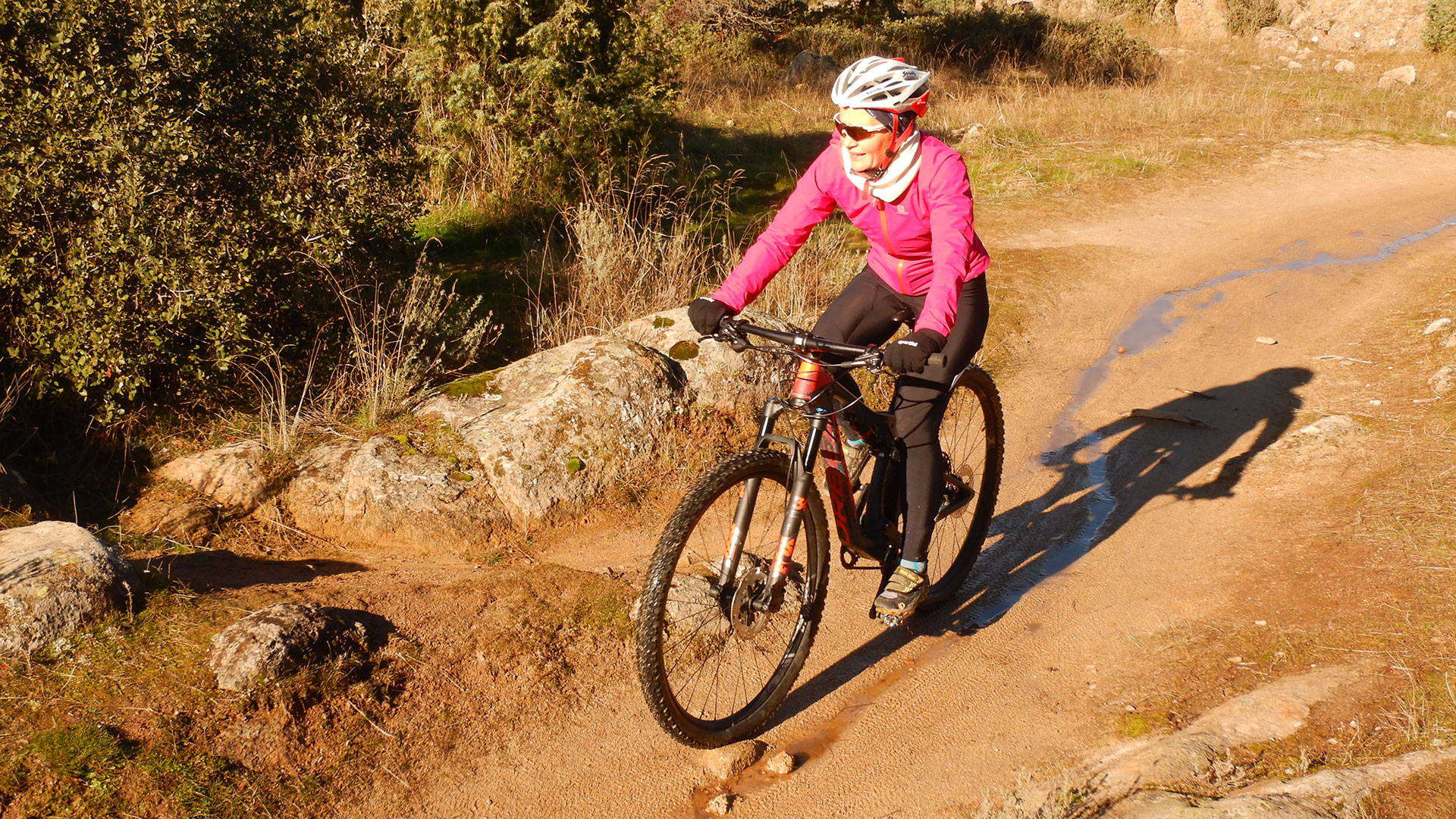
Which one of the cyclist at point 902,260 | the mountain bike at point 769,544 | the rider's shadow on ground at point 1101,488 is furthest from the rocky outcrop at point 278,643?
the cyclist at point 902,260

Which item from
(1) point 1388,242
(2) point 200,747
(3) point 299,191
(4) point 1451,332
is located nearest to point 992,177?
(1) point 1388,242

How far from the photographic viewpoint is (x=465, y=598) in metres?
4.59

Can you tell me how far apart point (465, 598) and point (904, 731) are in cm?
199

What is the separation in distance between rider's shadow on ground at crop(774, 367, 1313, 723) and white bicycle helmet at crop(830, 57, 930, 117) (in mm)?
2320

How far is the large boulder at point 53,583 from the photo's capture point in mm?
3627

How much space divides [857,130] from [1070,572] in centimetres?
265

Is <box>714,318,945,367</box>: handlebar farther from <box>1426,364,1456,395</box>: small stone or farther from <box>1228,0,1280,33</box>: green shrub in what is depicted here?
<box>1228,0,1280,33</box>: green shrub

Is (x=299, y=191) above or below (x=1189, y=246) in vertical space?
above

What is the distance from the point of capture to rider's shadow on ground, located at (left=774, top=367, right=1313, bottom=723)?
4.79 m

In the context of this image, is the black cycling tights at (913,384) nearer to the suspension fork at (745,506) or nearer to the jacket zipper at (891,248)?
the jacket zipper at (891,248)

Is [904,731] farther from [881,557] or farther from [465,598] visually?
[465,598]

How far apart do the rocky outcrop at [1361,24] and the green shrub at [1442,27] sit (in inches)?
13.2

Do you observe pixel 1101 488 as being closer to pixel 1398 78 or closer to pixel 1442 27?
pixel 1398 78

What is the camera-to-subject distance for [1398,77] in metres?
20.9
